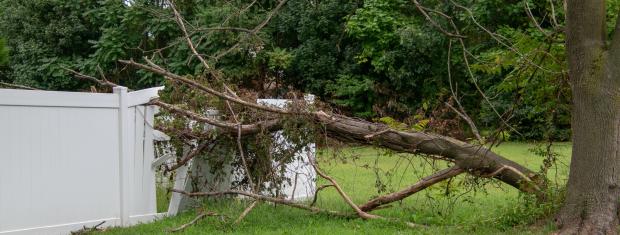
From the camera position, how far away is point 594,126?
22.5ft

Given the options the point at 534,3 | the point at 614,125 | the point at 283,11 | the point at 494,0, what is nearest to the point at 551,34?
the point at 614,125

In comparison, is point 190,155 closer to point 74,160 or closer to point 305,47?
point 74,160

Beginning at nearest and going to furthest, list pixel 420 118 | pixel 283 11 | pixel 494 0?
1. pixel 420 118
2. pixel 494 0
3. pixel 283 11

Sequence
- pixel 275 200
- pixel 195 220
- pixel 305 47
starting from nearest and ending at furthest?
pixel 195 220
pixel 275 200
pixel 305 47

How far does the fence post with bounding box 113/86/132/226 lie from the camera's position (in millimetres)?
8305

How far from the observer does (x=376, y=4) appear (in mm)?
25625

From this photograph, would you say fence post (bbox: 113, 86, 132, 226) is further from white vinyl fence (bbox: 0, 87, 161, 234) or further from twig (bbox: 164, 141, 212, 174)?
twig (bbox: 164, 141, 212, 174)

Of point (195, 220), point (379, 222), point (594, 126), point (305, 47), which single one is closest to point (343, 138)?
point (379, 222)

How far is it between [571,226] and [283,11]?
21.1m

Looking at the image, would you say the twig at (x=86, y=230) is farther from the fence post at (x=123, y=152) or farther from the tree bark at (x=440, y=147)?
the tree bark at (x=440, y=147)

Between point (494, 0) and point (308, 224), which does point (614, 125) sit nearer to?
point (308, 224)

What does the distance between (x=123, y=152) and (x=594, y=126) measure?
4.74m

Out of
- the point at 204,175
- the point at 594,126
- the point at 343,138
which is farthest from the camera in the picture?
the point at 204,175

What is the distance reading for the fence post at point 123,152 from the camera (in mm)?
8305
